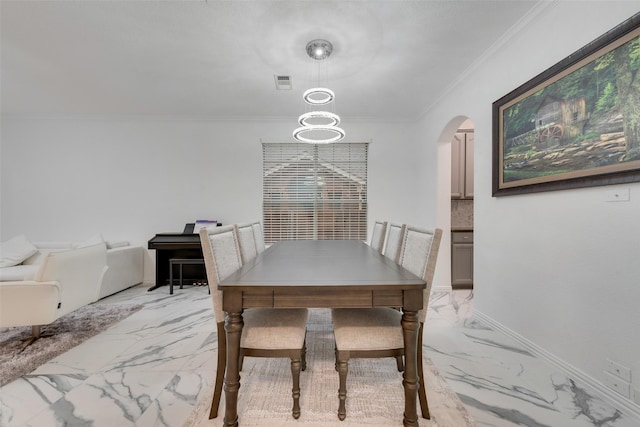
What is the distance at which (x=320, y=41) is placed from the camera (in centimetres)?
217

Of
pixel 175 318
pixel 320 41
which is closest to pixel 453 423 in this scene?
pixel 175 318

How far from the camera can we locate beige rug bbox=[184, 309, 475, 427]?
1.35 m

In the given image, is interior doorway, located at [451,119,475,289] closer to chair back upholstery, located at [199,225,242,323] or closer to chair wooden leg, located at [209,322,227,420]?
chair back upholstery, located at [199,225,242,323]

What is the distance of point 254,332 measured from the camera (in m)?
1.33

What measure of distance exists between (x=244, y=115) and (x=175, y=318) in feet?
9.61

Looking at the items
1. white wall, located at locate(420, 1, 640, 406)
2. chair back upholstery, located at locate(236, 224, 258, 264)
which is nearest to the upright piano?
chair back upholstery, located at locate(236, 224, 258, 264)

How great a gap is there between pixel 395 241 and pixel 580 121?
1.35 metres

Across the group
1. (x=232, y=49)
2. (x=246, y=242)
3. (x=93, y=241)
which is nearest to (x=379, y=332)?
(x=246, y=242)

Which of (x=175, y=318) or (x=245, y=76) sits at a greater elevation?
(x=245, y=76)

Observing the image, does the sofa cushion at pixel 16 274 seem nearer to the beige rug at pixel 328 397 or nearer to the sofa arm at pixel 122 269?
the sofa arm at pixel 122 269

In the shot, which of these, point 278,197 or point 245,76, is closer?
point 245,76

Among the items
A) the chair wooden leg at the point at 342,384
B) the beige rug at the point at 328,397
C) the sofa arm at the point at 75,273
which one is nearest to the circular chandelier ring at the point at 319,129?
the chair wooden leg at the point at 342,384

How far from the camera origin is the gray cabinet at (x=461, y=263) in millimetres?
3570

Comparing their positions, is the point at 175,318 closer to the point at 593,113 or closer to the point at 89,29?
the point at 89,29
